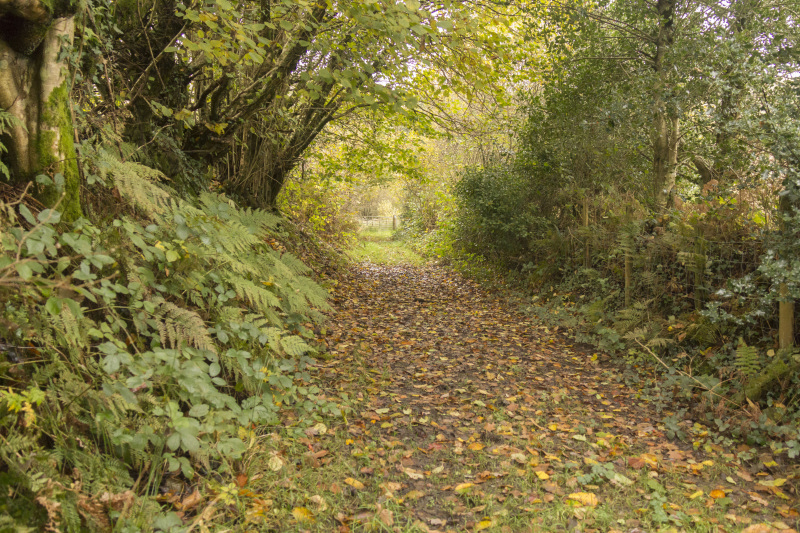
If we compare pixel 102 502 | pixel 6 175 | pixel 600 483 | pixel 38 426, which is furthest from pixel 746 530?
pixel 6 175

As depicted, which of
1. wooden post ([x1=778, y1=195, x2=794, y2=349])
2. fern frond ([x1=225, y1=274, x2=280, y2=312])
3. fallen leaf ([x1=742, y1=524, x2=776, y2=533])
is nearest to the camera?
fallen leaf ([x1=742, y1=524, x2=776, y2=533])

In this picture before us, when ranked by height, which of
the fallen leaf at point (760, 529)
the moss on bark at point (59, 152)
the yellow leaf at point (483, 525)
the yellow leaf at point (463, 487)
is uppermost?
the moss on bark at point (59, 152)

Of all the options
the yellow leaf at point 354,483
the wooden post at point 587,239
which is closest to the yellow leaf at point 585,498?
the yellow leaf at point 354,483

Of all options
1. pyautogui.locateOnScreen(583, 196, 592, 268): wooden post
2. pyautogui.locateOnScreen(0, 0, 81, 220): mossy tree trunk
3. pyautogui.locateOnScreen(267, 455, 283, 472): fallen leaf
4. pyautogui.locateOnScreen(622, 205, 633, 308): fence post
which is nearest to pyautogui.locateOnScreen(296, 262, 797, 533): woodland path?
pyautogui.locateOnScreen(267, 455, 283, 472): fallen leaf

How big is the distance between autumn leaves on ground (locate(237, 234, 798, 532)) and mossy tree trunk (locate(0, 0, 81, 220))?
7.27ft

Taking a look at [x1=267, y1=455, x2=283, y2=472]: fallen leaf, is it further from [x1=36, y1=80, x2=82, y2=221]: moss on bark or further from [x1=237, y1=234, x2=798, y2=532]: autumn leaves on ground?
[x1=36, y1=80, x2=82, y2=221]: moss on bark

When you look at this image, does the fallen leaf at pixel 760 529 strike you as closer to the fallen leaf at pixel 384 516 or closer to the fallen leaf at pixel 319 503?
the fallen leaf at pixel 384 516

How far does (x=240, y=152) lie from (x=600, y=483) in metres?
8.19

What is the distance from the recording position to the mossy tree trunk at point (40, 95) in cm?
287

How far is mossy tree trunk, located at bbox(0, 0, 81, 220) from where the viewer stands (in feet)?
9.42

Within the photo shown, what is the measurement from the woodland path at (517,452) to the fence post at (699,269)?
1.25 m

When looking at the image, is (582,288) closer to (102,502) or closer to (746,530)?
(746,530)

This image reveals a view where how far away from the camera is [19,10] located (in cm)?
→ 274

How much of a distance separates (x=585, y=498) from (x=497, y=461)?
675 mm
